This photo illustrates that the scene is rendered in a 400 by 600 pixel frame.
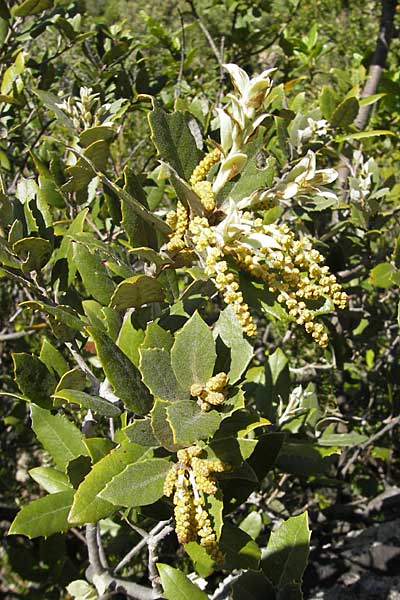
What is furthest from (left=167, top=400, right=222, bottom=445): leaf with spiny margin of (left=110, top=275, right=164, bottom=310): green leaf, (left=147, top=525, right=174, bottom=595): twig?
(left=147, top=525, right=174, bottom=595): twig

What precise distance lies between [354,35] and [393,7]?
5.78 metres

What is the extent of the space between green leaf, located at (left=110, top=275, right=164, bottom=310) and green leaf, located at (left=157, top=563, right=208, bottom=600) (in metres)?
0.55

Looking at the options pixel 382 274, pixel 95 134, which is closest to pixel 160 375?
pixel 95 134

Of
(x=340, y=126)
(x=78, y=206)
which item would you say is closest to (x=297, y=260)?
(x=78, y=206)

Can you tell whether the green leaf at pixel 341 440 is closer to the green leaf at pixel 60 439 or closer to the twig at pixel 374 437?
the twig at pixel 374 437

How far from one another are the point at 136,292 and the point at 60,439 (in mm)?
511

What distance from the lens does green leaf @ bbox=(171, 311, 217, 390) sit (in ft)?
3.96

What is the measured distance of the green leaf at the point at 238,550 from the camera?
140 centimetres

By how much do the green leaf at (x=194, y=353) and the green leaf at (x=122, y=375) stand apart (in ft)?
0.35

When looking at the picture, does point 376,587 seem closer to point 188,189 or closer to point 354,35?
point 188,189

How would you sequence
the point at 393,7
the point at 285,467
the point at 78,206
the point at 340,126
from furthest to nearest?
the point at 393,7 → the point at 340,126 → the point at 78,206 → the point at 285,467

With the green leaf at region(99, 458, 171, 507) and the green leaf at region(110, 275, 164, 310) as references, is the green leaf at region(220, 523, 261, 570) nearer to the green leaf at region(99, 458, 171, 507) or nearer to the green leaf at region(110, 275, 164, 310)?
the green leaf at region(99, 458, 171, 507)

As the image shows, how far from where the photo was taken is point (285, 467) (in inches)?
69.4

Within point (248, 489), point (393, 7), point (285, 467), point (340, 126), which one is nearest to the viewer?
point (248, 489)
